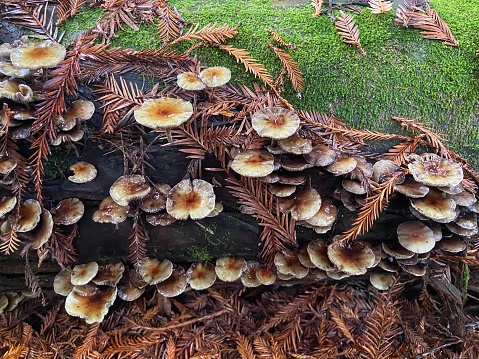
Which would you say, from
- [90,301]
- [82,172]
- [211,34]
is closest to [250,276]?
[90,301]

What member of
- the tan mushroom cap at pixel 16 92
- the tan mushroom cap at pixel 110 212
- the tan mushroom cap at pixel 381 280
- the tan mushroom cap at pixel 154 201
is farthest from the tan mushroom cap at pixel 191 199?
the tan mushroom cap at pixel 381 280

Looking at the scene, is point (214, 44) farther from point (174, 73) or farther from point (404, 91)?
point (404, 91)

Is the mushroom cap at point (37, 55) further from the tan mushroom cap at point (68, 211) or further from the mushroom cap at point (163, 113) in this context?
the tan mushroom cap at point (68, 211)

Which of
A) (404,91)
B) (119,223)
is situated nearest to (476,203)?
(404,91)

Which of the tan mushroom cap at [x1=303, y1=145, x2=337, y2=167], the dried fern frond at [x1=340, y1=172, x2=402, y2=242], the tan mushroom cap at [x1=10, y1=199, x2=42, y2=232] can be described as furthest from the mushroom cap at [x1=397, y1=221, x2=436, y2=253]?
the tan mushroom cap at [x1=10, y1=199, x2=42, y2=232]

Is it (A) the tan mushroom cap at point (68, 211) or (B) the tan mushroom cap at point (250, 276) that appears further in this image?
(B) the tan mushroom cap at point (250, 276)

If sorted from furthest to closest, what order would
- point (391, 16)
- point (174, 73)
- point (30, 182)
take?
point (391, 16)
point (174, 73)
point (30, 182)
